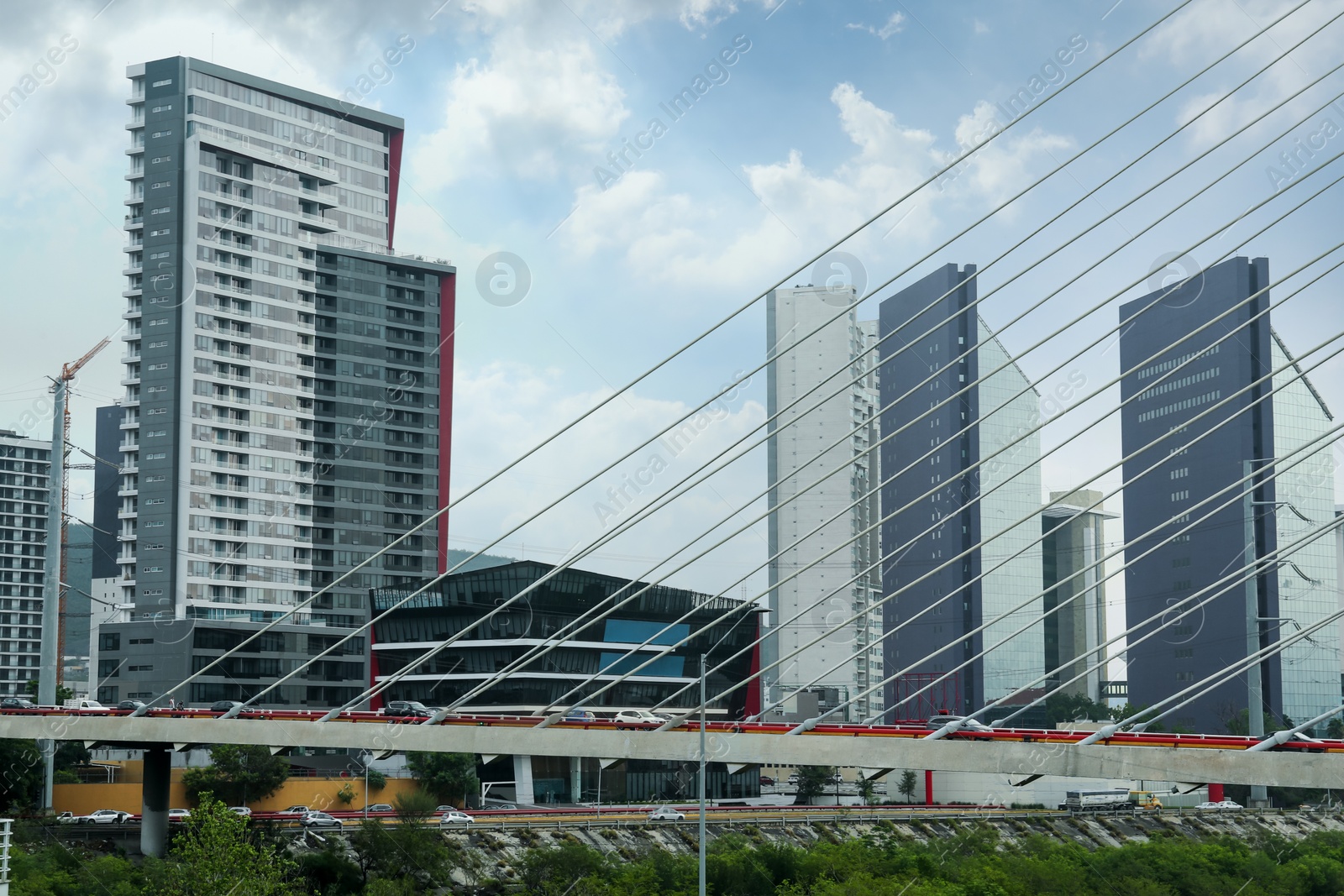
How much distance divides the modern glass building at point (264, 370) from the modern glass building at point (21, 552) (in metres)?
31.5

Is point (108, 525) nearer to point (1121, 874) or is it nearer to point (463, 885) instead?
point (463, 885)

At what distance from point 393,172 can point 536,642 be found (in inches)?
1556

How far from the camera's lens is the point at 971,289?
106875 millimetres

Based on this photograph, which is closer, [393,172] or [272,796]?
[272,796]

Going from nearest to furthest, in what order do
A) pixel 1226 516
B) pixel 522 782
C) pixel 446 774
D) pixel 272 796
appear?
pixel 272 796 → pixel 446 774 → pixel 522 782 → pixel 1226 516

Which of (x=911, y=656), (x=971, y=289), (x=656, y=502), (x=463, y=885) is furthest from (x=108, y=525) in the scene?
(x=656, y=502)

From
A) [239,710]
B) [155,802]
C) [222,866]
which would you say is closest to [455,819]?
[155,802]

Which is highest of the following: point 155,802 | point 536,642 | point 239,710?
point 536,642

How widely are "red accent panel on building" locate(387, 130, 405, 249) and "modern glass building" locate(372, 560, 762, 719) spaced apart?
103ft

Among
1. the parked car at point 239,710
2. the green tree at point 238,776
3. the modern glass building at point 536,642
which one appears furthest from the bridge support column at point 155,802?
the modern glass building at point 536,642

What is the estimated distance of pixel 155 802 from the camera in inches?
1391

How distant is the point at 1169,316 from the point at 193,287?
64588mm

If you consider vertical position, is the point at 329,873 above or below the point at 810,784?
above

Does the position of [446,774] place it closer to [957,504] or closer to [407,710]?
[407,710]
